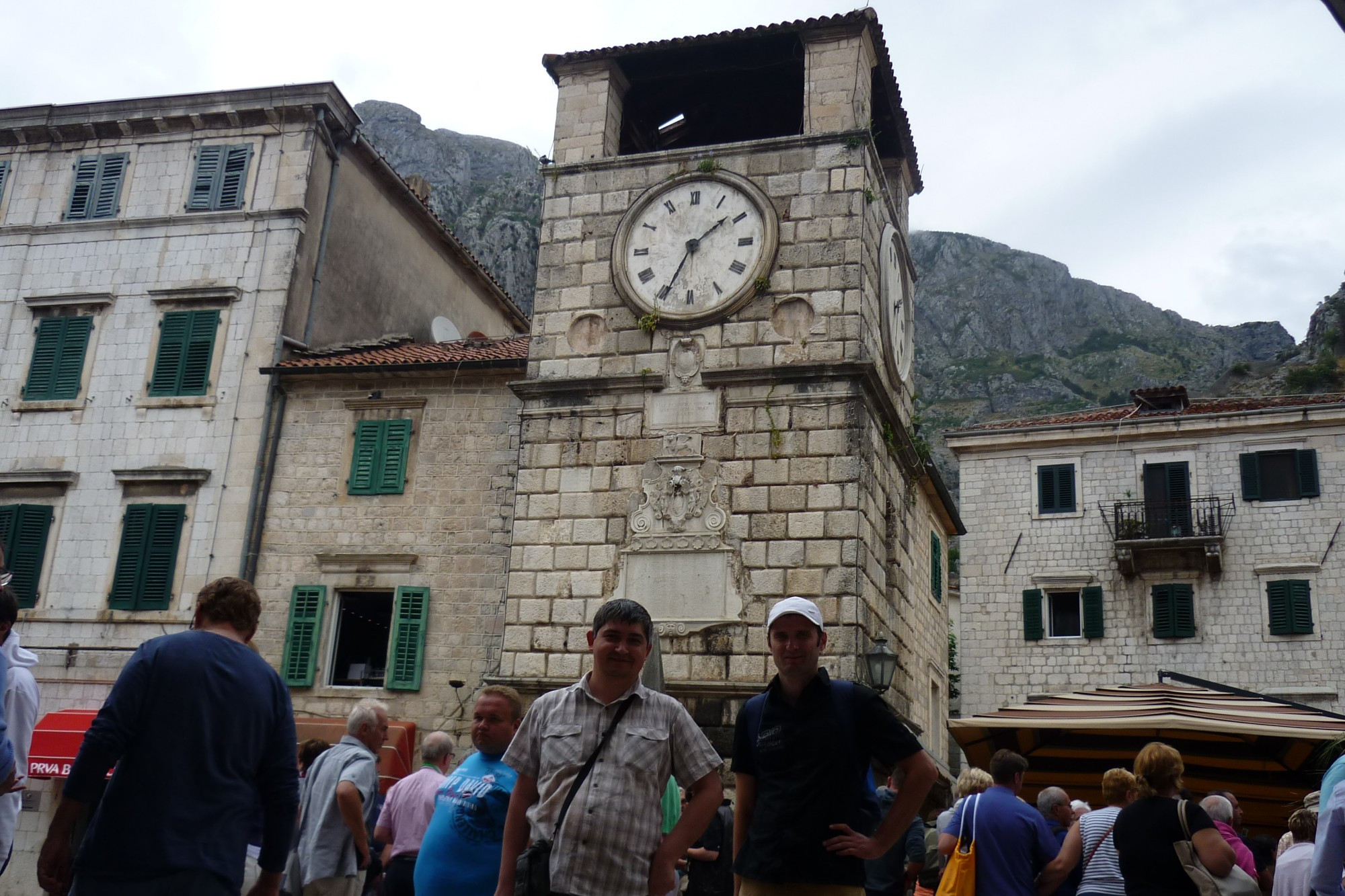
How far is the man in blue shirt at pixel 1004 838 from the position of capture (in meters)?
6.67

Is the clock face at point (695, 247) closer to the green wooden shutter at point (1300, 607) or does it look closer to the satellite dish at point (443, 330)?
the satellite dish at point (443, 330)

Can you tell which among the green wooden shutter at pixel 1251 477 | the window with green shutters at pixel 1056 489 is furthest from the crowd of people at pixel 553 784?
the window with green shutters at pixel 1056 489

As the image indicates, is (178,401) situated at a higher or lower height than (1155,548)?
lower

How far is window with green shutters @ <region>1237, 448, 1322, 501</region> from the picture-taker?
26.0m

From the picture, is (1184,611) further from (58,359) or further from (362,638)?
(58,359)

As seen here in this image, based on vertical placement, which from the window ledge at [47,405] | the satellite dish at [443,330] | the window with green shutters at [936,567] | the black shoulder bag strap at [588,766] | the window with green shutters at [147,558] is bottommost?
the black shoulder bag strap at [588,766]

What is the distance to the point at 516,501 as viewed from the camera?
14.1 m

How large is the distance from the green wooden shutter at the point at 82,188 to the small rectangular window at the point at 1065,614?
816 inches

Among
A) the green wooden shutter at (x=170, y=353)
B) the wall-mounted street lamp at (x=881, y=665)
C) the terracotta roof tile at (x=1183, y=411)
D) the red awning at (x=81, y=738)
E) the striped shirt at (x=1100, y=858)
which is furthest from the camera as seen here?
the terracotta roof tile at (x=1183, y=411)

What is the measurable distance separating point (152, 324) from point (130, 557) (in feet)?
11.6

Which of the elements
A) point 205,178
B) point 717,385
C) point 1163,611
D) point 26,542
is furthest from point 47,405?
point 1163,611

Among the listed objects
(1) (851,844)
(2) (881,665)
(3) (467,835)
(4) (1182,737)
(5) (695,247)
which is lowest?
(3) (467,835)

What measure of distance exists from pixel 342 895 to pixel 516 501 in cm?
773

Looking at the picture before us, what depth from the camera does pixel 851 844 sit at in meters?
4.20
